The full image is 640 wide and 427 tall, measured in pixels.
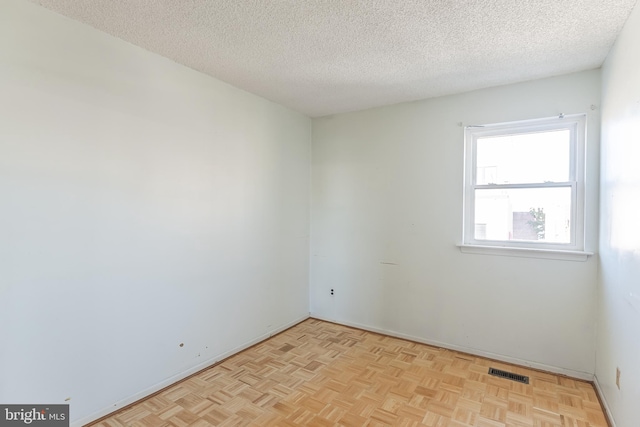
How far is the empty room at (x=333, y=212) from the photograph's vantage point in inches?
71.6

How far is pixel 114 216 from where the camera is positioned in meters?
2.16

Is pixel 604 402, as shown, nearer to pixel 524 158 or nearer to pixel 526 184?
pixel 526 184

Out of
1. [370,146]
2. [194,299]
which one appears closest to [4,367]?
[194,299]

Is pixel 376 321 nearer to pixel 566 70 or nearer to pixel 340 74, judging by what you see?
pixel 340 74

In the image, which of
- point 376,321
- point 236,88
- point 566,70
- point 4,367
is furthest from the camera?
point 376,321

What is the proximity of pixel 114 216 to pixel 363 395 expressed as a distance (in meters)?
2.20

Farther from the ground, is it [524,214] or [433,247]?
[524,214]

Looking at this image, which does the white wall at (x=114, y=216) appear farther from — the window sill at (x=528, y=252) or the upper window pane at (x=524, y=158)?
the upper window pane at (x=524, y=158)

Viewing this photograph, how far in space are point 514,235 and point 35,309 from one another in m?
3.61

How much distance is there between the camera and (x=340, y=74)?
273 cm
